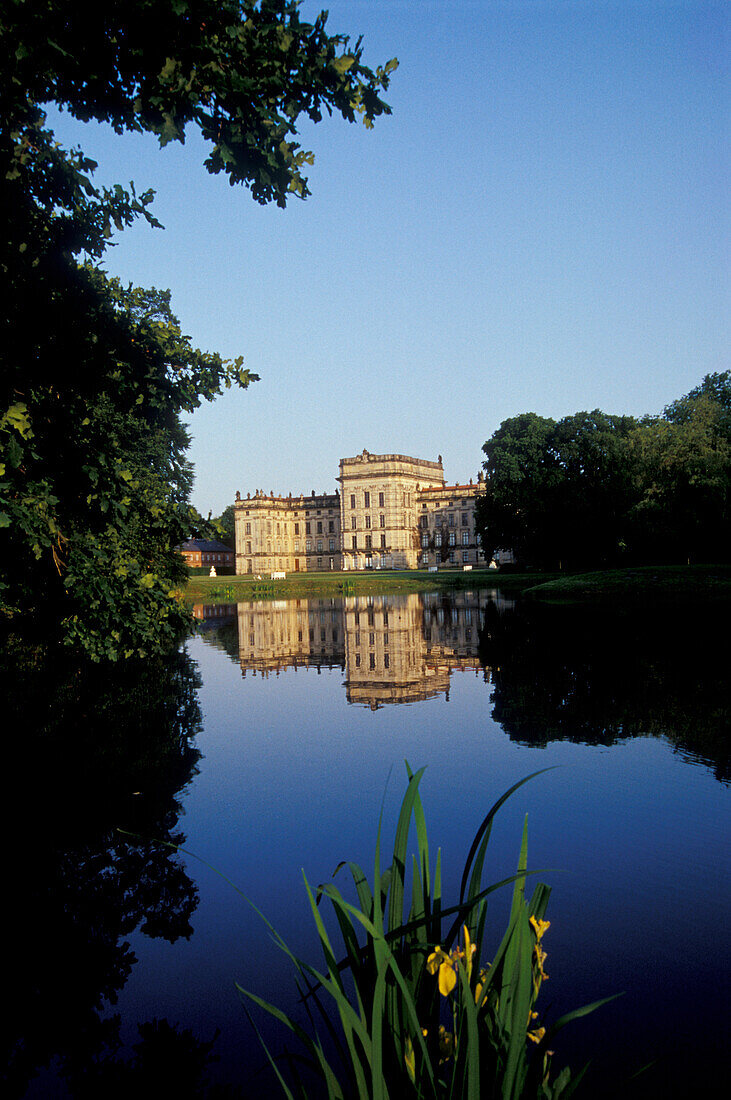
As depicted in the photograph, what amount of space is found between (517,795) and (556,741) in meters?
1.95

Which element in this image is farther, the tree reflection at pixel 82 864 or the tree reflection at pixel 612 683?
the tree reflection at pixel 612 683

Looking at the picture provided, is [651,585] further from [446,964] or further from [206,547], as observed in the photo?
[206,547]

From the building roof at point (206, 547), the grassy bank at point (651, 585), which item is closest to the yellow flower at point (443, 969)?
the grassy bank at point (651, 585)

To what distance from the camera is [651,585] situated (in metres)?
32.6

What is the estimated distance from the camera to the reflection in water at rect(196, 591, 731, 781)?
383 inches

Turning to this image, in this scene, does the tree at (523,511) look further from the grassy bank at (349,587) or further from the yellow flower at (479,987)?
the yellow flower at (479,987)

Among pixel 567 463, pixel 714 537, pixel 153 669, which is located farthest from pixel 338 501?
pixel 153 669

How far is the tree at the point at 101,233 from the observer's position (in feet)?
18.9

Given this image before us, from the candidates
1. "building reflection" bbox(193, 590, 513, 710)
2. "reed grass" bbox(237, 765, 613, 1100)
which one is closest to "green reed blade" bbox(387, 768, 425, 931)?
"reed grass" bbox(237, 765, 613, 1100)

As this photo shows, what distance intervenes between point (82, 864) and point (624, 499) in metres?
39.6

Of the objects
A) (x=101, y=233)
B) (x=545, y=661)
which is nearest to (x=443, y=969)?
(x=101, y=233)

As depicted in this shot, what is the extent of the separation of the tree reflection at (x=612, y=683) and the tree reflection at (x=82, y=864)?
4553mm

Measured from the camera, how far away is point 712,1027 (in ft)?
11.6

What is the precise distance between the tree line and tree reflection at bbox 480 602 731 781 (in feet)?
44.1
